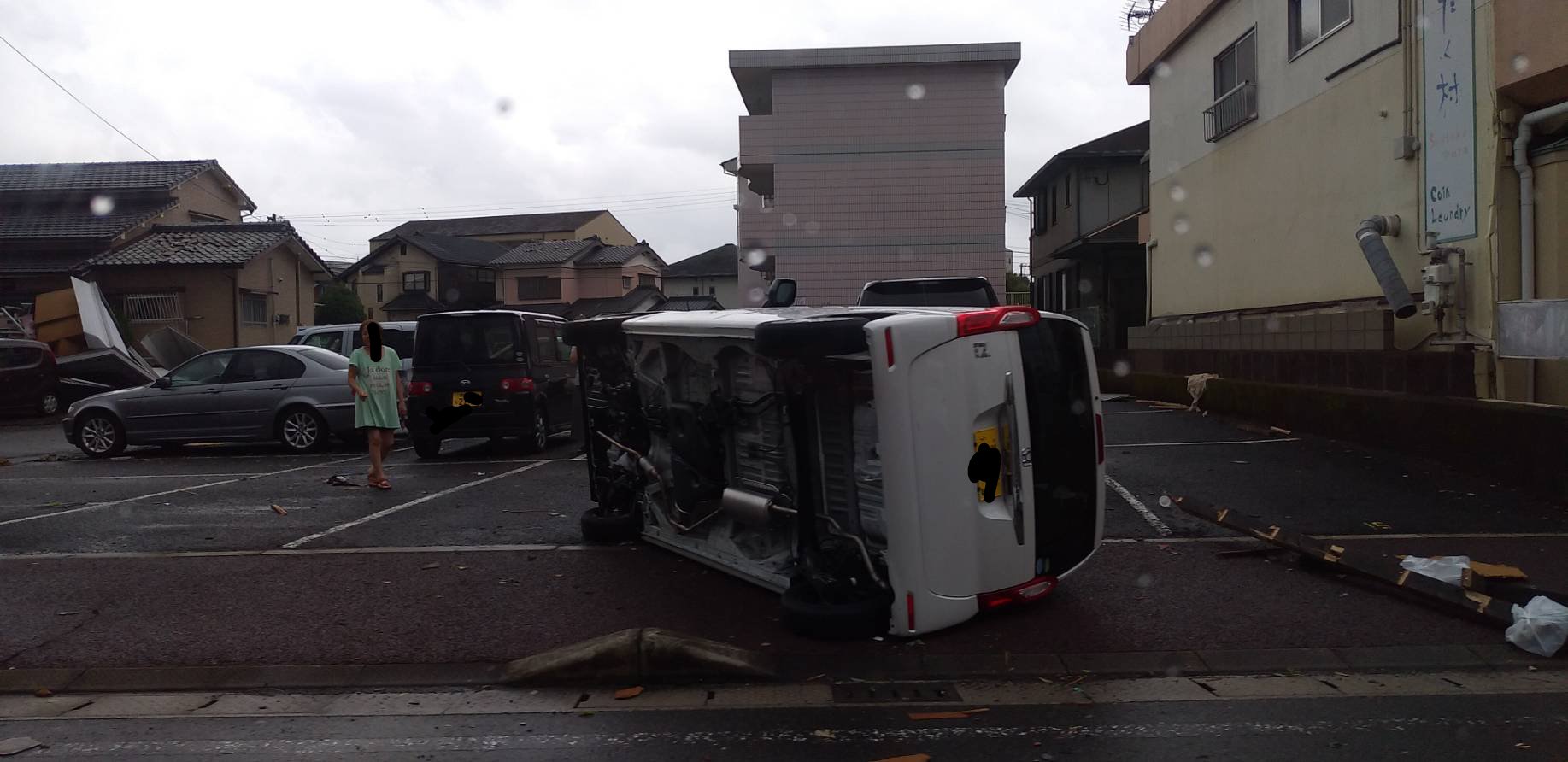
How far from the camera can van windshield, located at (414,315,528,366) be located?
43.7 feet

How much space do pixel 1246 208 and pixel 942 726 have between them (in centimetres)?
1368

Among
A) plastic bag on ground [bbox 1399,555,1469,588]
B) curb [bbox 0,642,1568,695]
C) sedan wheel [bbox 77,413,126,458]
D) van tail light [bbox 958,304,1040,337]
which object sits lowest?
curb [bbox 0,642,1568,695]

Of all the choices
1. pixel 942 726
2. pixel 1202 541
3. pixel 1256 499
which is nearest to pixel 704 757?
pixel 942 726

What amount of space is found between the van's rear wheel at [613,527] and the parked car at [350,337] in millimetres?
10219

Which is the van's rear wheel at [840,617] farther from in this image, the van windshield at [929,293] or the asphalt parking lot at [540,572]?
the van windshield at [929,293]

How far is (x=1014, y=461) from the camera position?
5.41 m

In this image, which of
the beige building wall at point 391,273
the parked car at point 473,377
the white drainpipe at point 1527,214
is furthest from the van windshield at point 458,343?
the beige building wall at point 391,273

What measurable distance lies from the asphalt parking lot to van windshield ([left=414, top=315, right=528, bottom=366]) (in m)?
2.16

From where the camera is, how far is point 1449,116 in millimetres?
10727

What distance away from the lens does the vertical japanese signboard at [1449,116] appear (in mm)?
10328

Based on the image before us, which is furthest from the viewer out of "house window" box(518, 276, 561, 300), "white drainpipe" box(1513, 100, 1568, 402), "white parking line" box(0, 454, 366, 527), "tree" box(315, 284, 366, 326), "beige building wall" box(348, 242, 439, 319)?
"house window" box(518, 276, 561, 300)

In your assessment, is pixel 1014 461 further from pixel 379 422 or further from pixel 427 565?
pixel 379 422

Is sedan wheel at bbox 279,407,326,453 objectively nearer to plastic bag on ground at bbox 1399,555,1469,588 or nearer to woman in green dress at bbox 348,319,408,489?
woman in green dress at bbox 348,319,408,489

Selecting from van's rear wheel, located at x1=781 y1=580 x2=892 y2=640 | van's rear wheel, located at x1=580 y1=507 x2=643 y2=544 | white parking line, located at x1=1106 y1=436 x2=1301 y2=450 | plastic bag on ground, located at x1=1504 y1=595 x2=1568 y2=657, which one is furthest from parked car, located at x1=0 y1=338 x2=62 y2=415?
plastic bag on ground, located at x1=1504 y1=595 x2=1568 y2=657
